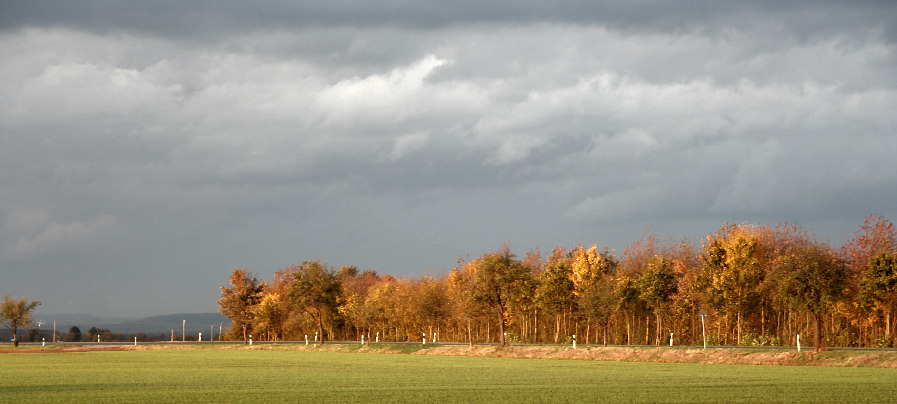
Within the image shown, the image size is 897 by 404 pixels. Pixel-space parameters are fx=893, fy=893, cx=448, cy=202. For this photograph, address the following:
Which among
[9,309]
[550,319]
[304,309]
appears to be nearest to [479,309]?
[550,319]

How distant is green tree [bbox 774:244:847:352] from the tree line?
6 centimetres

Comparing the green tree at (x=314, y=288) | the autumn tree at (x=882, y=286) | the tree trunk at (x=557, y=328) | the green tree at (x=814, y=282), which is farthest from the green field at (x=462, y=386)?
the green tree at (x=314, y=288)

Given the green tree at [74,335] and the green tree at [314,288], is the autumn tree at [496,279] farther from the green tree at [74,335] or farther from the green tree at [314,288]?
the green tree at [74,335]

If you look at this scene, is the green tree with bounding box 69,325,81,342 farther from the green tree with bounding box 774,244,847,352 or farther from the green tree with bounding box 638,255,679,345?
the green tree with bounding box 774,244,847,352

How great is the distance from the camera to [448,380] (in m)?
31.7

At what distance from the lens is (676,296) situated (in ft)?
210

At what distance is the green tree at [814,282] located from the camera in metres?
44.9

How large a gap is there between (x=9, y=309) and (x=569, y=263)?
57.4 meters

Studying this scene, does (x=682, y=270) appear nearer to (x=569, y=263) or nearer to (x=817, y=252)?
(x=569, y=263)

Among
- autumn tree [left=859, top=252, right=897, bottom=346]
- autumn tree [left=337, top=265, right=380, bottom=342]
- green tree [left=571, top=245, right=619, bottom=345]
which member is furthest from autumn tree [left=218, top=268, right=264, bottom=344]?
autumn tree [left=859, top=252, right=897, bottom=346]

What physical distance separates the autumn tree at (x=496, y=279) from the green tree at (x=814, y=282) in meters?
22.1

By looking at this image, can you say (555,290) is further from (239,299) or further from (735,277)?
(239,299)

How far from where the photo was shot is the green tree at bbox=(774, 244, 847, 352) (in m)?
44.9

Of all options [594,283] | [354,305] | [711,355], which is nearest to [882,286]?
[711,355]
